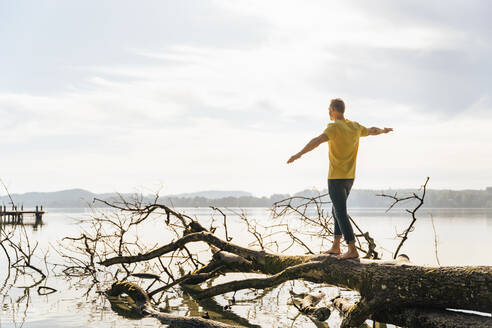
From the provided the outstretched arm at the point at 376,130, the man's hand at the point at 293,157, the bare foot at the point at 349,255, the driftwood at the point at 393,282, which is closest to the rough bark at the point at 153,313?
the driftwood at the point at 393,282

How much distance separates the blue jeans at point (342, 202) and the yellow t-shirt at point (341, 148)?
7cm

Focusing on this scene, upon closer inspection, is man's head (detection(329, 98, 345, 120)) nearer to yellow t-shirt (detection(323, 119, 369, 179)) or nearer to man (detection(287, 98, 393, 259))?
man (detection(287, 98, 393, 259))

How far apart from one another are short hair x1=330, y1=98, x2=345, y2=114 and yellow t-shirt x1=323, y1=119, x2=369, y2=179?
0.17 meters

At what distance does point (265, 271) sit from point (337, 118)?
2.79 metres

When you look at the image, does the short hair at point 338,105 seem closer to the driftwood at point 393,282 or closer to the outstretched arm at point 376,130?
the outstretched arm at point 376,130

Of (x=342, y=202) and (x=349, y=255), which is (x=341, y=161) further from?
(x=349, y=255)

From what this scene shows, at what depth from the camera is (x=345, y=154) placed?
19.2 ft

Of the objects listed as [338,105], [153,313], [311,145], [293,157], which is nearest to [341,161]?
[311,145]

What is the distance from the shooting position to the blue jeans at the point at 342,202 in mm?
5723

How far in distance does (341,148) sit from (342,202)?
2.14 feet

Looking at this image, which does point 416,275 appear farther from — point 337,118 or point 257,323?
point 257,323

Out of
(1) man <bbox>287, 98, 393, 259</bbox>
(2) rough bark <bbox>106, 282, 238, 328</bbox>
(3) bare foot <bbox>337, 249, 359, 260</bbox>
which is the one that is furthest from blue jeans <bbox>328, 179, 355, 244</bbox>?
(2) rough bark <bbox>106, 282, 238, 328</bbox>

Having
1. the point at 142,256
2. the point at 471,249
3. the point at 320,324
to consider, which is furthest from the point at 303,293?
the point at 471,249

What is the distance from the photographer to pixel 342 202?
228 inches
